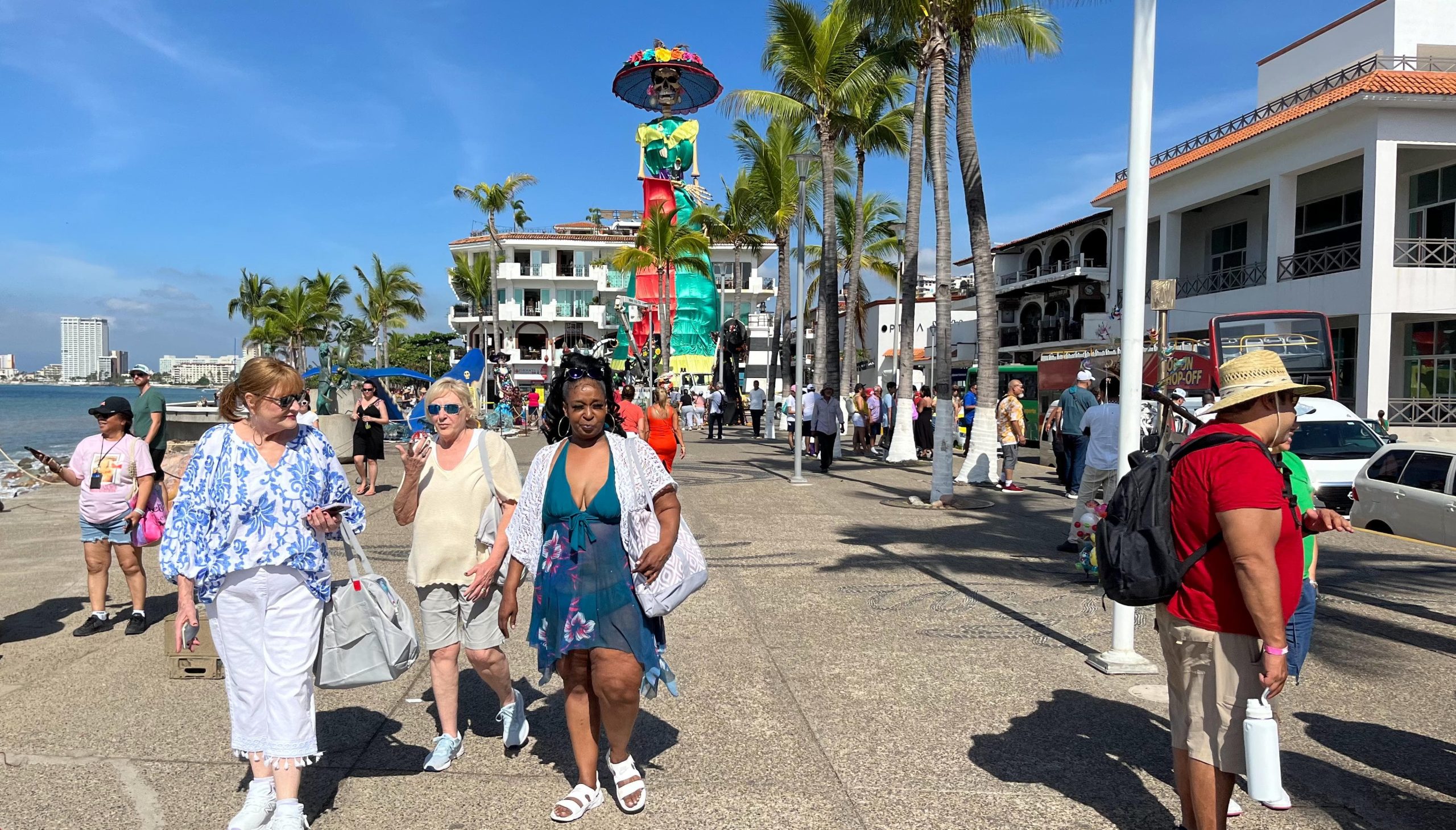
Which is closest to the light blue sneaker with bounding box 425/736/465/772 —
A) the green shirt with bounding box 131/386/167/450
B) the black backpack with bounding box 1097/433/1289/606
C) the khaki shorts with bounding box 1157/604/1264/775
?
the black backpack with bounding box 1097/433/1289/606

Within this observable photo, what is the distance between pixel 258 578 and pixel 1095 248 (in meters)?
42.4

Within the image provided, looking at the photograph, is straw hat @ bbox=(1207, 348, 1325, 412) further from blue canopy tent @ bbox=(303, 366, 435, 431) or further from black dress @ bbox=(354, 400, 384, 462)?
black dress @ bbox=(354, 400, 384, 462)

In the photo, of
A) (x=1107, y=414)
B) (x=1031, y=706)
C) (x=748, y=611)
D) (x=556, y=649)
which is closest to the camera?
(x=556, y=649)

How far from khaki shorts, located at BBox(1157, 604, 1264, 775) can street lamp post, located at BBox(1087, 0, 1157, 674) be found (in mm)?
2452

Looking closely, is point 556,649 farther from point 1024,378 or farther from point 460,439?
point 1024,378

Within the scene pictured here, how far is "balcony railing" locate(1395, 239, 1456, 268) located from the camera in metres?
21.9

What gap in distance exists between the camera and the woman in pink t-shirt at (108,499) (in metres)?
5.98

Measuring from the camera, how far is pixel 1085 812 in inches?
136

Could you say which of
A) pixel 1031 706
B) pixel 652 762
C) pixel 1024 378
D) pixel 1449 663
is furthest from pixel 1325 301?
pixel 652 762

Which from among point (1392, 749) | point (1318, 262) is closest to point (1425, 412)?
point (1318, 262)

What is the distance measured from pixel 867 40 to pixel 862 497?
45.9ft

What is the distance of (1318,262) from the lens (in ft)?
80.9

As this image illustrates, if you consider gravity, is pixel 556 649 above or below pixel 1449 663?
above

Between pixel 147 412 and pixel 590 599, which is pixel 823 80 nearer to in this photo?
pixel 147 412
